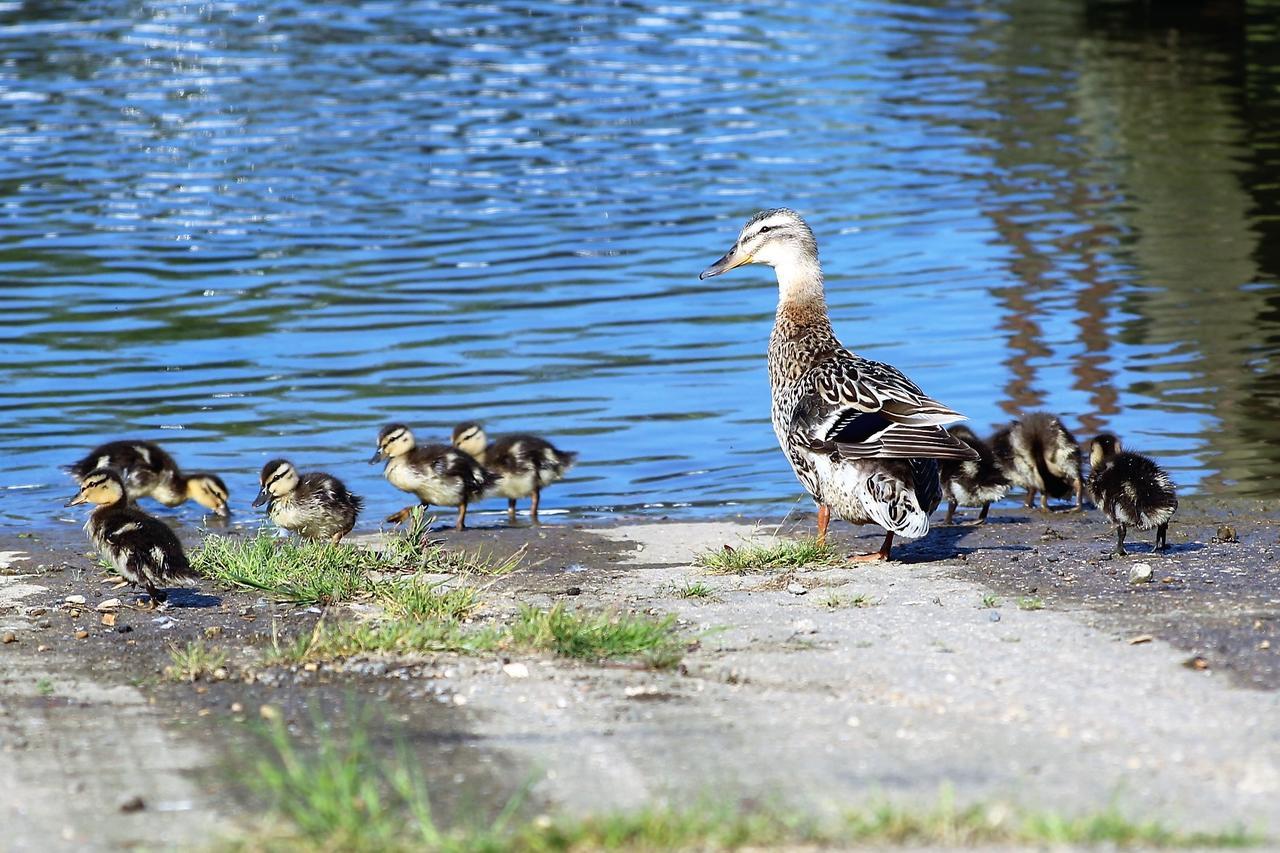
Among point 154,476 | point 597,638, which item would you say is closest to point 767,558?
point 597,638

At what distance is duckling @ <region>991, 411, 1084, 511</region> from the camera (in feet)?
32.1

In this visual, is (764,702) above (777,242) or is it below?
below

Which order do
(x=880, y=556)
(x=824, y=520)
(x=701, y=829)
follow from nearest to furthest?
(x=701, y=829) < (x=880, y=556) < (x=824, y=520)

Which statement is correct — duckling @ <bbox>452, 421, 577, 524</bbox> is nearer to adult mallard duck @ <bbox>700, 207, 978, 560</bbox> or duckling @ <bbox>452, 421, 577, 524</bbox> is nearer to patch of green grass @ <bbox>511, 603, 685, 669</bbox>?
adult mallard duck @ <bbox>700, 207, 978, 560</bbox>

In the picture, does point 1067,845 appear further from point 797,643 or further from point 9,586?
point 9,586

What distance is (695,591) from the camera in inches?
285

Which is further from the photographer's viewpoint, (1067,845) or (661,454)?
(661,454)

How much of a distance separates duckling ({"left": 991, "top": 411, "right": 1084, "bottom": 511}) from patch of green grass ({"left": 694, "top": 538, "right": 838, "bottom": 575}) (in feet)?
6.85

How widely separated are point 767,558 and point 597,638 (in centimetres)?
193

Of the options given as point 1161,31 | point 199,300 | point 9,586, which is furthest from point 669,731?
point 1161,31

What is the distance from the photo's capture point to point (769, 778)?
4.80 m

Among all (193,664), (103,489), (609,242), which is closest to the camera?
(193,664)

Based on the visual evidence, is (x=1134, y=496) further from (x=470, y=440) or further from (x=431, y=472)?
(x=470, y=440)

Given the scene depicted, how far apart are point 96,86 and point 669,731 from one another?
25.5 m
